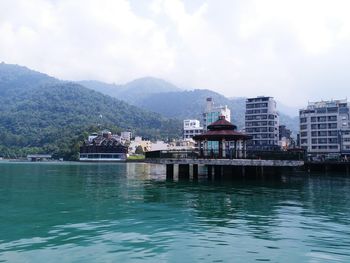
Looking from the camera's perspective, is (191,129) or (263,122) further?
(191,129)

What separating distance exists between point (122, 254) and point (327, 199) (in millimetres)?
19824

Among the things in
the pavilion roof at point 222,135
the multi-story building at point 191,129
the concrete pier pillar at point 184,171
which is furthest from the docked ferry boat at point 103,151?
the pavilion roof at point 222,135

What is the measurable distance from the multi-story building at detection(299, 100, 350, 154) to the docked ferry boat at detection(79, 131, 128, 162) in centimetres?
9070

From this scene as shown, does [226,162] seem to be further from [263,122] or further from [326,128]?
[263,122]

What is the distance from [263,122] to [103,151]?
81263 millimetres

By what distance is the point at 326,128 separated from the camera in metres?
114

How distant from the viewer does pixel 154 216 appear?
18.9 m

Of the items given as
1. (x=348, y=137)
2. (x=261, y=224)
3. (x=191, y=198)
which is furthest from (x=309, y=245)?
(x=348, y=137)

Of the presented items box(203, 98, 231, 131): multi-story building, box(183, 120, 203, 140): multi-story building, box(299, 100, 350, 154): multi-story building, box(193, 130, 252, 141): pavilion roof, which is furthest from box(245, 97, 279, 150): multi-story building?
box(193, 130, 252, 141): pavilion roof

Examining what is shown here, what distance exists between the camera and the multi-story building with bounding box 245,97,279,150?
135 m

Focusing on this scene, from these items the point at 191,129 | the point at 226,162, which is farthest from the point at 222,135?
the point at 191,129

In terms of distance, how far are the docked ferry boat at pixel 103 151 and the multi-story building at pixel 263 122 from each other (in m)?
68.7

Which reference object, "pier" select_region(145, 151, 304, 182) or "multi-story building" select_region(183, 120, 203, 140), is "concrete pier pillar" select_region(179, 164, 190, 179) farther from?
"multi-story building" select_region(183, 120, 203, 140)

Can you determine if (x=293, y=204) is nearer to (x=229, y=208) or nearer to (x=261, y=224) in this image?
(x=229, y=208)
